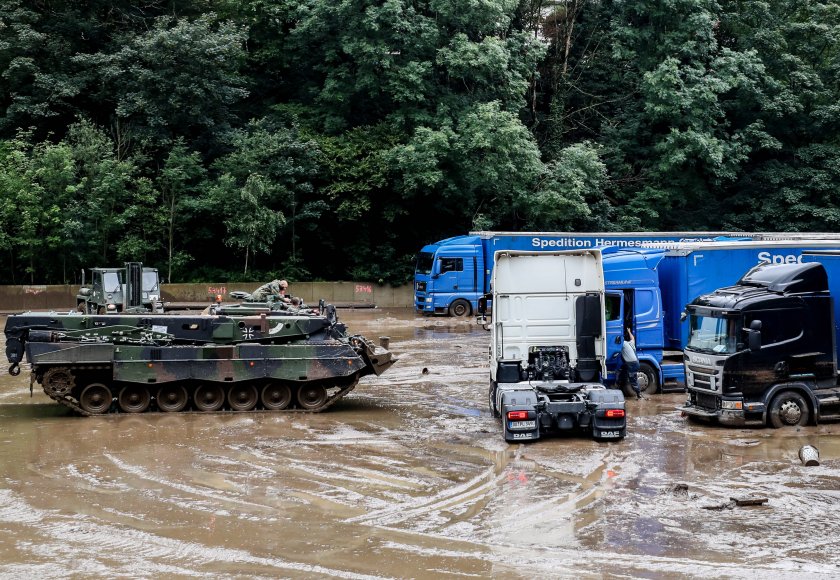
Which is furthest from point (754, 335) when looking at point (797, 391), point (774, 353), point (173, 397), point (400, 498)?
point (173, 397)

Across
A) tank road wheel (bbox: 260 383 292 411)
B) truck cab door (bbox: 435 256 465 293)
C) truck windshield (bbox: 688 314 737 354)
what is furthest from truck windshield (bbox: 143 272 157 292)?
truck windshield (bbox: 688 314 737 354)

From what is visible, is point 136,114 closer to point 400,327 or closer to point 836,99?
point 400,327

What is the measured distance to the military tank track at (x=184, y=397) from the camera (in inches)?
653

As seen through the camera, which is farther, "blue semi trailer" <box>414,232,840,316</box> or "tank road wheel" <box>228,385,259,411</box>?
"blue semi trailer" <box>414,232,840,316</box>

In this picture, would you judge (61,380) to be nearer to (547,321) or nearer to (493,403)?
(493,403)

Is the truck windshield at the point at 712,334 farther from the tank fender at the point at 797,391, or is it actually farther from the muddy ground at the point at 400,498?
the muddy ground at the point at 400,498

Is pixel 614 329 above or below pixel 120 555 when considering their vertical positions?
above

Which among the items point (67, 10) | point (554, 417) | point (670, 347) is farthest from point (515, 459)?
point (67, 10)

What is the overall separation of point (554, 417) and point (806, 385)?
428 centimetres

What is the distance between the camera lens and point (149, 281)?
96.1ft

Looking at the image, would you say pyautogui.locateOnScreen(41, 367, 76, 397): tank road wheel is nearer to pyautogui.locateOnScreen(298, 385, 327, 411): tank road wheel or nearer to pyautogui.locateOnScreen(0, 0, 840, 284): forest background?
pyautogui.locateOnScreen(298, 385, 327, 411): tank road wheel

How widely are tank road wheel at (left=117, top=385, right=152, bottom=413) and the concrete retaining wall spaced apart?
1999cm

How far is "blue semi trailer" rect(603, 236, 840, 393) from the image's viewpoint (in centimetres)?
1862

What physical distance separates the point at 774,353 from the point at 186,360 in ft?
32.1
